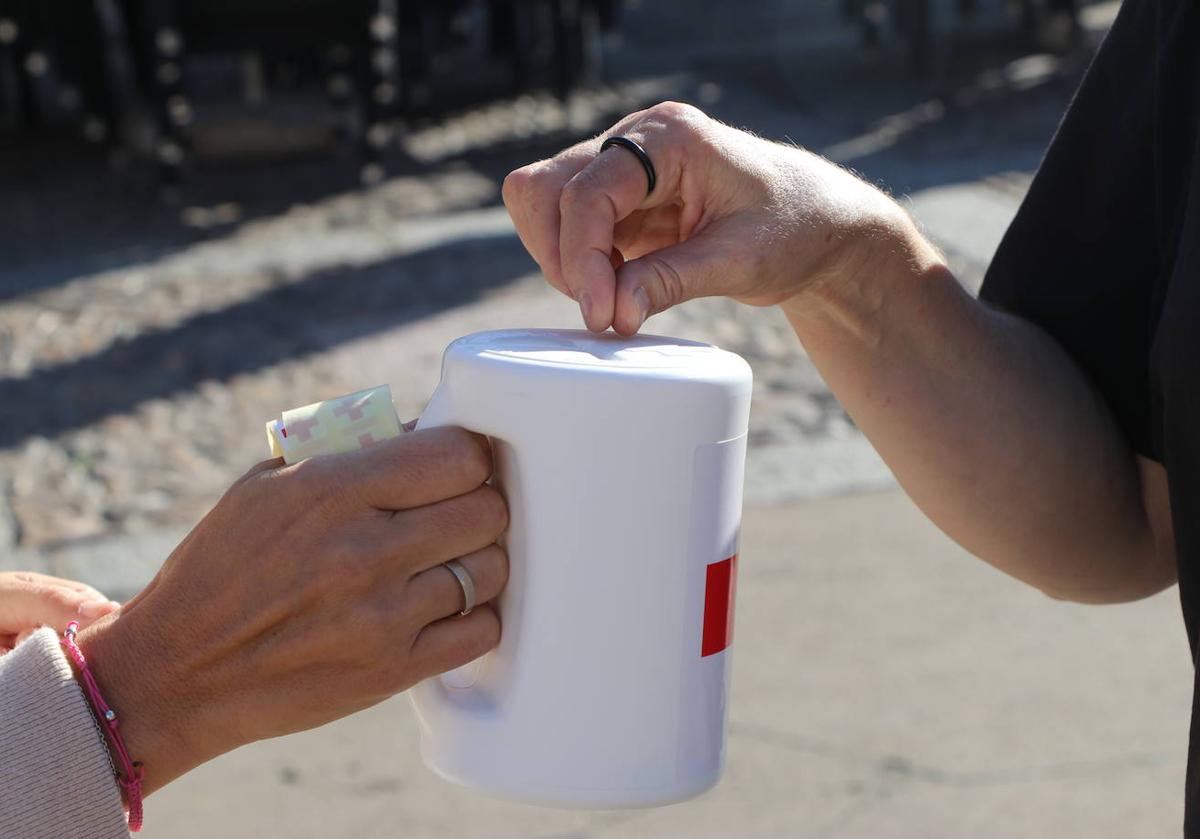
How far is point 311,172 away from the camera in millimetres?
6918

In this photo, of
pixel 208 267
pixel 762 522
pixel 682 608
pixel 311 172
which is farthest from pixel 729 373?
pixel 311 172

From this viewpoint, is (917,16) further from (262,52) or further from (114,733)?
(114,733)

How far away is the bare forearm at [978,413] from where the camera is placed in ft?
4.56

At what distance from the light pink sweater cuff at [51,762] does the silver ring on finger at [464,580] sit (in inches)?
11.3

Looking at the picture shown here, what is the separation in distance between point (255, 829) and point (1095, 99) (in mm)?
1908

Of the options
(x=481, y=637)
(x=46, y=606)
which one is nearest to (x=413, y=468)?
(x=481, y=637)

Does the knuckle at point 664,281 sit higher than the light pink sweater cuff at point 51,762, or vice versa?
the knuckle at point 664,281

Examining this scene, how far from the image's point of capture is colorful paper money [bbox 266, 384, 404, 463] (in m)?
1.07

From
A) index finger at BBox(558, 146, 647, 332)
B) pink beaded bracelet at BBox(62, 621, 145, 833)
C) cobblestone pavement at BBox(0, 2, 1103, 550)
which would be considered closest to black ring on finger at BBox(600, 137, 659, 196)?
index finger at BBox(558, 146, 647, 332)

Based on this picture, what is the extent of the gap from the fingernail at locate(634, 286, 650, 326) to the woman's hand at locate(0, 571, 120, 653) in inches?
21.1

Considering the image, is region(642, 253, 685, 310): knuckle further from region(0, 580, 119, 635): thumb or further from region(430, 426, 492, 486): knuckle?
region(0, 580, 119, 635): thumb

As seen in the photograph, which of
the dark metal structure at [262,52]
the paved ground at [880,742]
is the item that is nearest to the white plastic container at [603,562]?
the paved ground at [880,742]

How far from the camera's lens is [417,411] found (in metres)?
4.04

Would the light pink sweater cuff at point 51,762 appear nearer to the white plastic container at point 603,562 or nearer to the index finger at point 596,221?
the white plastic container at point 603,562
